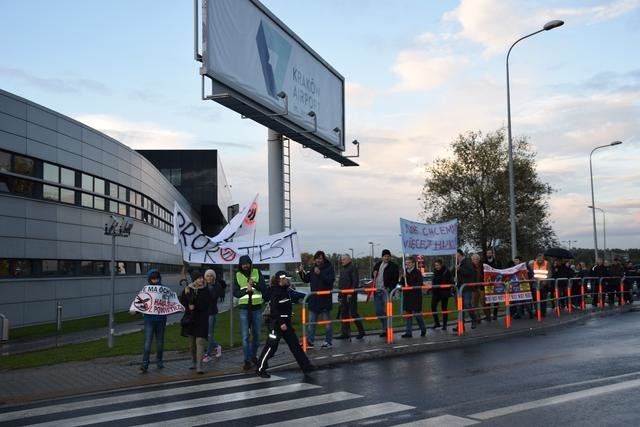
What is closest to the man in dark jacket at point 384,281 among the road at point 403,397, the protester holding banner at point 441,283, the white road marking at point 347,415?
the protester holding banner at point 441,283

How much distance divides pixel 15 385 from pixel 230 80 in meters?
9.22

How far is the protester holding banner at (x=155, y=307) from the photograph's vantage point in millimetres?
11102

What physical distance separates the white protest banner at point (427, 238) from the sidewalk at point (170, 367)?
2.16 meters

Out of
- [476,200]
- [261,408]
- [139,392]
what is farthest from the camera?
[476,200]

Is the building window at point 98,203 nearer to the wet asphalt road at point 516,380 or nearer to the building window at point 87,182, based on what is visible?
the building window at point 87,182

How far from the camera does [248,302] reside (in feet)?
36.1

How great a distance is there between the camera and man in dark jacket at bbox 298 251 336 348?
42.5ft

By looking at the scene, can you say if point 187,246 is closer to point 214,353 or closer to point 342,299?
point 214,353

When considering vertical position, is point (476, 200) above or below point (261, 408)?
above

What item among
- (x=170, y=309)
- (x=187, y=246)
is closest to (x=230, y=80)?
(x=187, y=246)

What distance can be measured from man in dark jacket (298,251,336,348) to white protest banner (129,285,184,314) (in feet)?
9.18

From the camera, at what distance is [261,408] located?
7902 mm

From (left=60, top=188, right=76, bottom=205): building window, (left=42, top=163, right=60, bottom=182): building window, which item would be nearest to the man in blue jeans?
(left=42, top=163, right=60, bottom=182): building window

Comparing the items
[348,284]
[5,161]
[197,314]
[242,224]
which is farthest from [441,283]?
[5,161]
